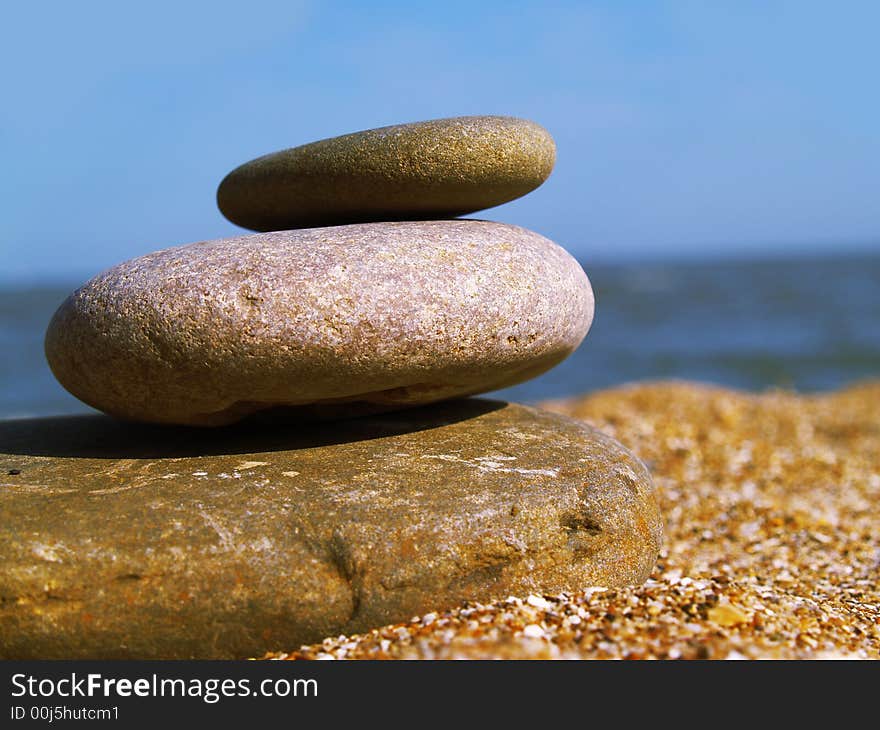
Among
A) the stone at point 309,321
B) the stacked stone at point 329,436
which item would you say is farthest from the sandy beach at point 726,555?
the stone at point 309,321

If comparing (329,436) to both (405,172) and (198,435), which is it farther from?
(405,172)

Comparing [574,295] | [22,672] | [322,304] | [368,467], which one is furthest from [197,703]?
[574,295]

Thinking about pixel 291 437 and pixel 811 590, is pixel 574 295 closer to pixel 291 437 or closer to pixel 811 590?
pixel 291 437

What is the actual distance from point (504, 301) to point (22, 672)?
2.21 metres

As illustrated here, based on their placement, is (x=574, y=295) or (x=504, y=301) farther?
(x=574, y=295)

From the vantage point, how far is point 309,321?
3.29 metres

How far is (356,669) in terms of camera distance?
2721 mm

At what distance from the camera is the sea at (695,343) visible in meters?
13.2

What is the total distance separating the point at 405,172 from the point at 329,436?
125cm

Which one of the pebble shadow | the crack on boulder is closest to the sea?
the pebble shadow

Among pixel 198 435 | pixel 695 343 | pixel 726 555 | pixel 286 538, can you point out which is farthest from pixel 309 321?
pixel 695 343

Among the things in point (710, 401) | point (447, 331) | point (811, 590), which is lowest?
point (811, 590)

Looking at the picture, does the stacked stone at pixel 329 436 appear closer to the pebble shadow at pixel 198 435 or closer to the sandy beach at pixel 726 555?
the pebble shadow at pixel 198 435

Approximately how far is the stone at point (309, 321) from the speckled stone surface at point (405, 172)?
23cm
